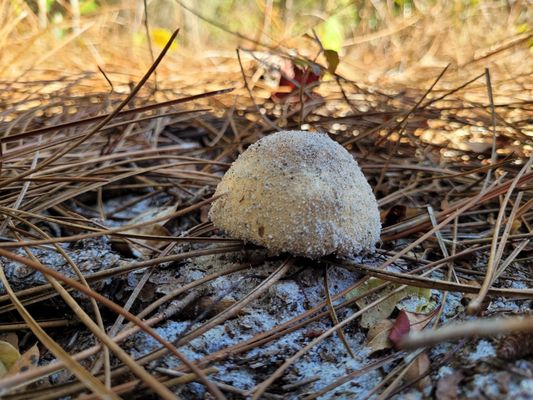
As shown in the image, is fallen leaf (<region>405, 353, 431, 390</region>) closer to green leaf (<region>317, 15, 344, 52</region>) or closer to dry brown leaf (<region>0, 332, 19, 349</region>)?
dry brown leaf (<region>0, 332, 19, 349</region>)

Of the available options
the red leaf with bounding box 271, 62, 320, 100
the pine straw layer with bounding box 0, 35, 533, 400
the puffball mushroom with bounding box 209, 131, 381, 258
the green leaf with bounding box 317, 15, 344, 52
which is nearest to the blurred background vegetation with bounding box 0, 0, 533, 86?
the green leaf with bounding box 317, 15, 344, 52

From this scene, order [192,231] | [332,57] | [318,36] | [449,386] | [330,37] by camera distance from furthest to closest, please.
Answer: [318,36] → [330,37] → [332,57] → [192,231] → [449,386]

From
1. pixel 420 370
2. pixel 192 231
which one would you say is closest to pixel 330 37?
pixel 192 231

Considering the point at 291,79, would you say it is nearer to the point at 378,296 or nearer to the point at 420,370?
the point at 378,296

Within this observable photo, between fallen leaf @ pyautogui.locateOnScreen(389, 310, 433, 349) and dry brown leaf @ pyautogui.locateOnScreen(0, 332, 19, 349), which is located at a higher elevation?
dry brown leaf @ pyautogui.locateOnScreen(0, 332, 19, 349)

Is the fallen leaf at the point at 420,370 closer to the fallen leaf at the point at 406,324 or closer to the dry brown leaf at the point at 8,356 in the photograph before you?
the fallen leaf at the point at 406,324

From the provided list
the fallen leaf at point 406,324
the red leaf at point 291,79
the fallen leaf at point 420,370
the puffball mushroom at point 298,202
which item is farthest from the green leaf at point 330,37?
the fallen leaf at point 420,370
